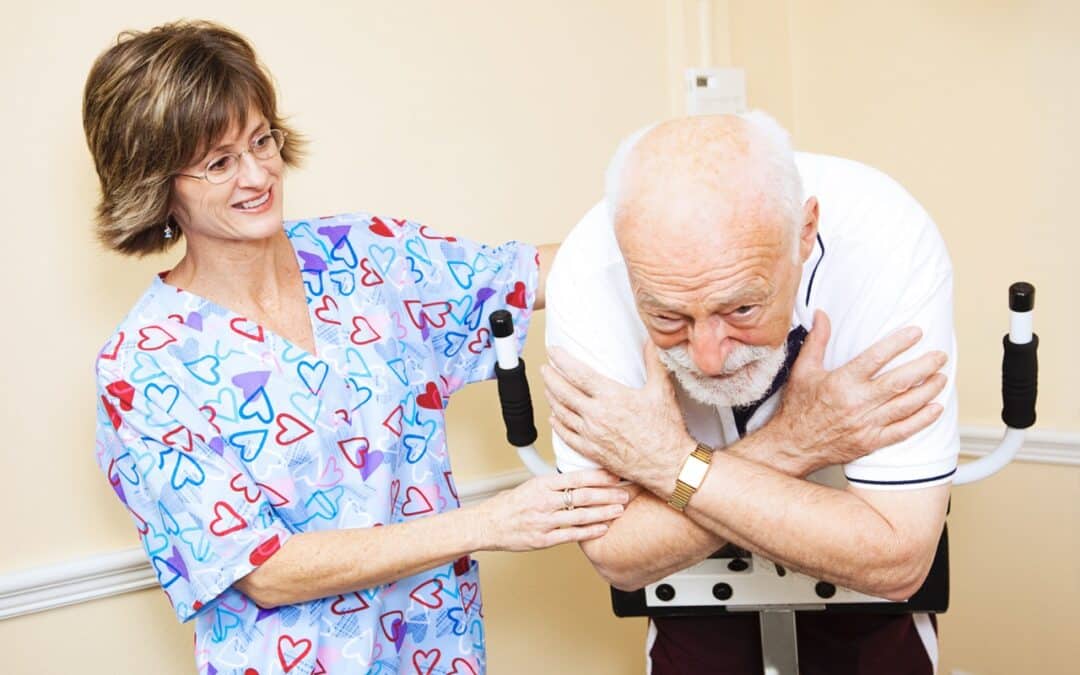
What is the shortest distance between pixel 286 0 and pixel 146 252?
23.8 inches

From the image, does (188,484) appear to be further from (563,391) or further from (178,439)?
(563,391)

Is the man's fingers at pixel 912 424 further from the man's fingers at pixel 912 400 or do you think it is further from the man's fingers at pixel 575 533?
the man's fingers at pixel 575 533

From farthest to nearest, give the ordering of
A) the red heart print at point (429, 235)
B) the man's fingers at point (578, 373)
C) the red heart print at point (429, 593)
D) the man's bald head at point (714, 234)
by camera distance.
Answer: the red heart print at point (429, 235) < the red heart print at point (429, 593) < the man's fingers at point (578, 373) < the man's bald head at point (714, 234)

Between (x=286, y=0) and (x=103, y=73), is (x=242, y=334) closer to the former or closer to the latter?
(x=103, y=73)

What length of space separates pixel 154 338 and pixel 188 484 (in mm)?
209

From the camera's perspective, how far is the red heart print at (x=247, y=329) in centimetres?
139

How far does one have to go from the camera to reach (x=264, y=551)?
1.31m

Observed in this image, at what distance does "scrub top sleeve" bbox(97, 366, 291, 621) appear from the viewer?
1291 mm

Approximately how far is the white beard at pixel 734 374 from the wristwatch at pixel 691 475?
2.8 inches

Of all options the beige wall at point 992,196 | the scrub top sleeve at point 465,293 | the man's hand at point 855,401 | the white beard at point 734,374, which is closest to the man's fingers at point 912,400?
the man's hand at point 855,401

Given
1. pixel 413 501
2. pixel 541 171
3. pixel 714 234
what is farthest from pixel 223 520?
pixel 541 171

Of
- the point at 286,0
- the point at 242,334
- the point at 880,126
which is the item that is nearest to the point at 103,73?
the point at 242,334

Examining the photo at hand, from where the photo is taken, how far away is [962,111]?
2082 millimetres

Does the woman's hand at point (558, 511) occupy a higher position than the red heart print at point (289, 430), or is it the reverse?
the red heart print at point (289, 430)
